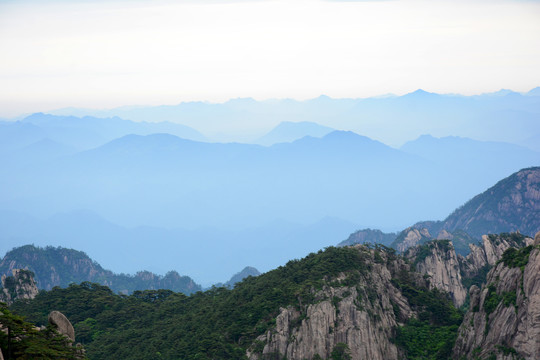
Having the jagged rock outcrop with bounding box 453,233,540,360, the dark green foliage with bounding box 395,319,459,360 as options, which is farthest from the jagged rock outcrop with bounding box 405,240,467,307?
the jagged rock outcrop with bounding box 453,233,540,360

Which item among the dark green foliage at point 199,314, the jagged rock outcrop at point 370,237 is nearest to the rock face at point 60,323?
the dark green foliage at point 199,314

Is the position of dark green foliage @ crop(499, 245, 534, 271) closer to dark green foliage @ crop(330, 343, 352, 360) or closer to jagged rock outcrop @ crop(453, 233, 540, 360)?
jagged rock outcrop @ crop(453, 233, 540, 360)

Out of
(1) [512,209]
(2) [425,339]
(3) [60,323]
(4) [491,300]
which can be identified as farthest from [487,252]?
(1) [512,209]

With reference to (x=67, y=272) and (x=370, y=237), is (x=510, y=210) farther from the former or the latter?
(x=67, y=272)

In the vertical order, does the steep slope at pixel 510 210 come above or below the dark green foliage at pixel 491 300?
above

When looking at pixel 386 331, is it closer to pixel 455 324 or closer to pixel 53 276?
pixel 455 324

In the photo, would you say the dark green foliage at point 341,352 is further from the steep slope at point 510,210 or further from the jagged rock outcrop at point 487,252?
the steep slope at point 510,210

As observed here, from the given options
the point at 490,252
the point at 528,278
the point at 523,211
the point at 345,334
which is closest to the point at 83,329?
the point at 345,334
